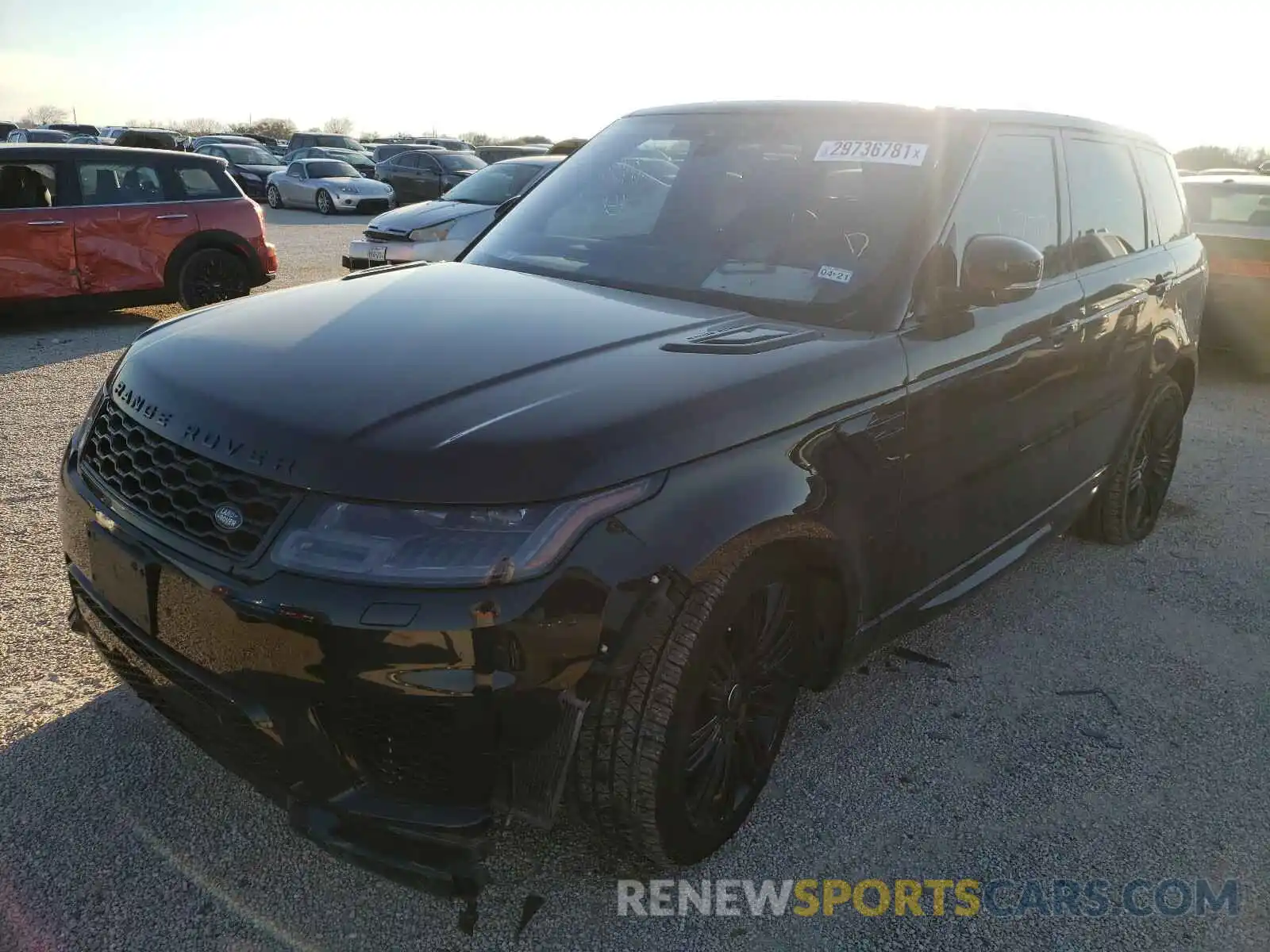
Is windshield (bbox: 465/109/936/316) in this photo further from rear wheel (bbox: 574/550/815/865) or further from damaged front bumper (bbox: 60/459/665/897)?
damaged front bumper (bbox: 60/459/665/897)

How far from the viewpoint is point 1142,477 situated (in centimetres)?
472

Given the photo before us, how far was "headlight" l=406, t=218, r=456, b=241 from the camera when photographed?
413 inches

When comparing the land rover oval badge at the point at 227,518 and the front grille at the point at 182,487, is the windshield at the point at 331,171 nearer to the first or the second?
the front grille at the point at 182,487

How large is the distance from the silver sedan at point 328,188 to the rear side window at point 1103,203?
2072 cm

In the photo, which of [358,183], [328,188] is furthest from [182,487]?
[358,183]

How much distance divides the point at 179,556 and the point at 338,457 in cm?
43

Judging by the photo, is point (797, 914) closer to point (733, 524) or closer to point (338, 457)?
point (733, 524)

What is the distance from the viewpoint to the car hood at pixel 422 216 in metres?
10.6

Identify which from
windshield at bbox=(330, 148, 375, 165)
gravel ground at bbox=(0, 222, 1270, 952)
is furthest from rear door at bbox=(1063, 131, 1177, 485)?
windshield at bbox=(330, 148, 375, 165)

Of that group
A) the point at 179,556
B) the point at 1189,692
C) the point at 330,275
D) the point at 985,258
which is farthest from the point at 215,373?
the point at 330,275

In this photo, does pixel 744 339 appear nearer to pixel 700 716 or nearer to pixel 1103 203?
pixel 700 716

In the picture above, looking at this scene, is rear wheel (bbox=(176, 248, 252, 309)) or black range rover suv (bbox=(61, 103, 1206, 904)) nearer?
black range rover suv (bbox=(61, 103, 1206, 904))

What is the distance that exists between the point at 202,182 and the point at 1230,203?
29.6 ft
